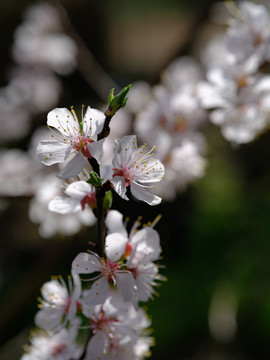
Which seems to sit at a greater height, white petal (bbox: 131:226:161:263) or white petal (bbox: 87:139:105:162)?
white petal (bbox: 87:139:105:162)

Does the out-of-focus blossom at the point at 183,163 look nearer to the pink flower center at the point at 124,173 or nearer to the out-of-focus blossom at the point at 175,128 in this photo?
the out-of-focus blossom at the point at 175,128

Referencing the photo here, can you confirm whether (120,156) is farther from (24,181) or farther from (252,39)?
(24,181)

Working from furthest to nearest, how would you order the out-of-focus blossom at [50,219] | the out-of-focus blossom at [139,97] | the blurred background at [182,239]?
the blurred background at [182,239] < the out-of-focus blossom at [139,97] < the out-of-focus blossom at [50,219]

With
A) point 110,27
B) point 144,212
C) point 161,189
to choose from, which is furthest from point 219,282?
point 110,27

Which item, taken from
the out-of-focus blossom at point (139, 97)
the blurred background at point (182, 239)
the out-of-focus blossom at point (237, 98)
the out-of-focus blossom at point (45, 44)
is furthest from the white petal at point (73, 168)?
the out-of-focus blossom at point (45, 44)

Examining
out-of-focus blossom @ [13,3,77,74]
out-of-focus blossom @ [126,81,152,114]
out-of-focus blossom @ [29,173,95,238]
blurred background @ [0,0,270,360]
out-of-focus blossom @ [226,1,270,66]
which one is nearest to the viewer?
out-of-focus blossom @ [226,1,270,66]

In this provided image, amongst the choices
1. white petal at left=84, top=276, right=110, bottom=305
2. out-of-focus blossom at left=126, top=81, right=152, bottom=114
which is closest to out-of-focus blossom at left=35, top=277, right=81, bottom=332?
white petal at left=84, top=276, right=110, bottom=305

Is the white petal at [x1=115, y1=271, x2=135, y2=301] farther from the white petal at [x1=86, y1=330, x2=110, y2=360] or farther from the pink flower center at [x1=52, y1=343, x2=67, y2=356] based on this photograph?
the pink flower center at [x1=52, y1=343, x2=67, y2=356]
